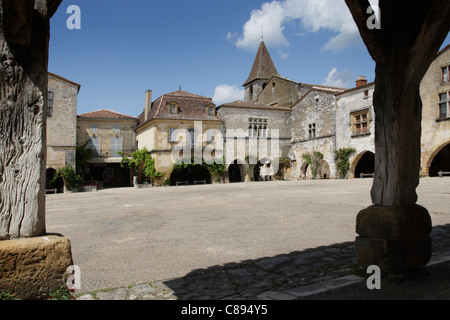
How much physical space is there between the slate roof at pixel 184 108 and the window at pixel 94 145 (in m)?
4.05

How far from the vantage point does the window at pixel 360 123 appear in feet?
83.0

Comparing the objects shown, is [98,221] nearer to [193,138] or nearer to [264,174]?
[193,138]

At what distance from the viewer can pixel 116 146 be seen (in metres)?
31.6

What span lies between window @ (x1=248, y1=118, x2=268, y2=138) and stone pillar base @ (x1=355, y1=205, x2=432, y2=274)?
2747cm

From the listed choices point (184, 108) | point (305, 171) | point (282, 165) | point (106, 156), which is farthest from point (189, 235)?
point (282, 165)

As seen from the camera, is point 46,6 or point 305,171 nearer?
point 46,6

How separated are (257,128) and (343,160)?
844cm

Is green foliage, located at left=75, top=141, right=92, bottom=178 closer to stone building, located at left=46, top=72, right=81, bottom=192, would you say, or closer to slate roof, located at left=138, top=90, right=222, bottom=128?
stone building, located at left=46, top=72, right=81, bottom=192

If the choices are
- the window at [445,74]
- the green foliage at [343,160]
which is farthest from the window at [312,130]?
the window at [445,74]

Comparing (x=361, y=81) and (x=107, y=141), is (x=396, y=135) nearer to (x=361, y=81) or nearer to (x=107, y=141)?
(x=361, y=81)

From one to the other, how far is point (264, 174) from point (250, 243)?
27731 millimetres

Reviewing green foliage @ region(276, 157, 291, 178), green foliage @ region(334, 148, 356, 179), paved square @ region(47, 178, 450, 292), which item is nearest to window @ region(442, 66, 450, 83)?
green foliage @ region(334, 148, 356, 179)
